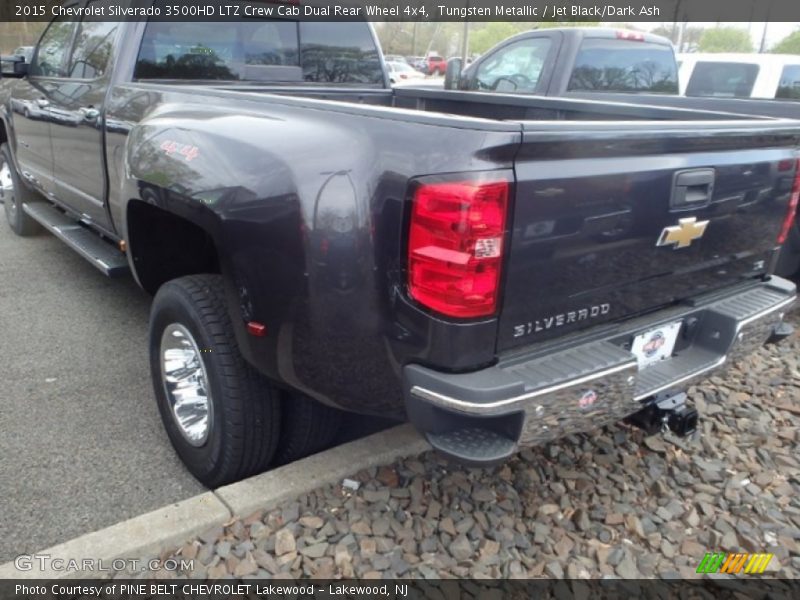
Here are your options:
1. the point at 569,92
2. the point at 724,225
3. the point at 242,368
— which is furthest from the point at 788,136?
the point at 569,92

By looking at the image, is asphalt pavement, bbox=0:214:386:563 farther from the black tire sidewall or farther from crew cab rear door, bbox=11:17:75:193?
crew cab rear door, bbox=11:17:75:193

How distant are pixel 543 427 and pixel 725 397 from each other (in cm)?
201

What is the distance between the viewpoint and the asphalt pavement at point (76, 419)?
2.47 m

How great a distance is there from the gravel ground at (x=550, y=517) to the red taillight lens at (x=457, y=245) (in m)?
0.97

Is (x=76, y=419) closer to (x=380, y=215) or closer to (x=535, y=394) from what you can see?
(x=380, y=215)

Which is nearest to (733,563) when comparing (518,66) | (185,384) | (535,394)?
(535,394)

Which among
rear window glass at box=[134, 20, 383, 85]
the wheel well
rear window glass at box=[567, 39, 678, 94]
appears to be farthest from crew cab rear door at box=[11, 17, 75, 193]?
rear window glass at box=[567, 39, 678, 94]

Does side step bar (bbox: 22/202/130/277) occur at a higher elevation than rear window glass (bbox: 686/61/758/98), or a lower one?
lower

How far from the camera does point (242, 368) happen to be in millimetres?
2383

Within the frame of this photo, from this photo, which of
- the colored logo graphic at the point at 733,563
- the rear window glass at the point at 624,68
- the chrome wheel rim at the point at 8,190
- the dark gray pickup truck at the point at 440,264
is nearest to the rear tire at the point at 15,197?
the chrome wheel rim at the point at 8,190

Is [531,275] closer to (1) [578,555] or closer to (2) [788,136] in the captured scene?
(1) [578,555]

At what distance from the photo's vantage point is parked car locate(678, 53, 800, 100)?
295 inches

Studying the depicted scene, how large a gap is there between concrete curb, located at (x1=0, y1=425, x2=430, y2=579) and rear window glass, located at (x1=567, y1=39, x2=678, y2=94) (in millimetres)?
4370

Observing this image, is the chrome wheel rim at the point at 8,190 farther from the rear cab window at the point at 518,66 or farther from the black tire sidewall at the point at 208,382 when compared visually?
the rear cab window at the point at 518,66
